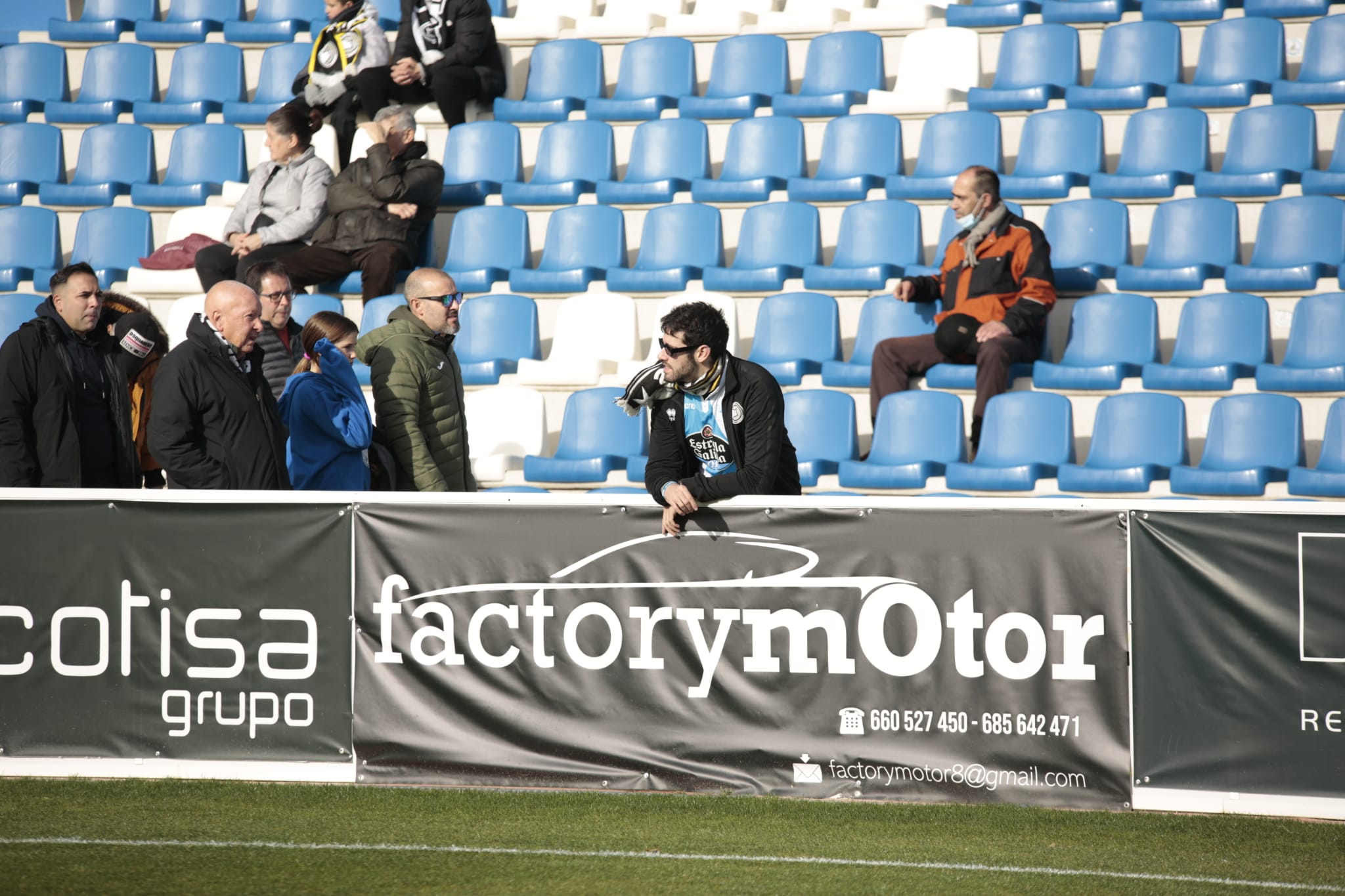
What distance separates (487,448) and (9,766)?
3601 mm

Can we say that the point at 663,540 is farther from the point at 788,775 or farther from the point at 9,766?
the point at 9,766

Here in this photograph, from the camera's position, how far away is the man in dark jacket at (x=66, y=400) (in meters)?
5.95

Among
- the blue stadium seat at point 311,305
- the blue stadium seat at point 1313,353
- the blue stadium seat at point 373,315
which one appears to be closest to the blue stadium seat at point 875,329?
the blue stadium seat at point 1313,353

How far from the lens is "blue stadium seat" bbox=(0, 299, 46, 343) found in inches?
379

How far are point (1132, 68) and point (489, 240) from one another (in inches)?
179

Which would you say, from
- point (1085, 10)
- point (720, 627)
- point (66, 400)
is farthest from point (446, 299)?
point (1085, 10)

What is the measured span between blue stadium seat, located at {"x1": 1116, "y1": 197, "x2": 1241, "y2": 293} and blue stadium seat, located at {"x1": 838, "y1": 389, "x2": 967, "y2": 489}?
161cm

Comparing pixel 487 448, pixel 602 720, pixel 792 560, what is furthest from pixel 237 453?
pixel 487 448

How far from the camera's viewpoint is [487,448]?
8.55 meters

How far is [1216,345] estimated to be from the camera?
26.2ft

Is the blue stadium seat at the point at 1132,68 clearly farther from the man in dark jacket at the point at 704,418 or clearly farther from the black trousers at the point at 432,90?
the man in dark jacket at the point at 704,418

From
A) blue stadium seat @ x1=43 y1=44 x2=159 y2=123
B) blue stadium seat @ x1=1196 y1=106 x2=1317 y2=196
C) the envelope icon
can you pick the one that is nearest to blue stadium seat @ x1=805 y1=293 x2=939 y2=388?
blue stadium seat @ x1=1196 y1=106 x2=1317 y2=196

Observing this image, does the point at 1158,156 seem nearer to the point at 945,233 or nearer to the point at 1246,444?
the point at 945,233

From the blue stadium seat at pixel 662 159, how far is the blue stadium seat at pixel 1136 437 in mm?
3665
